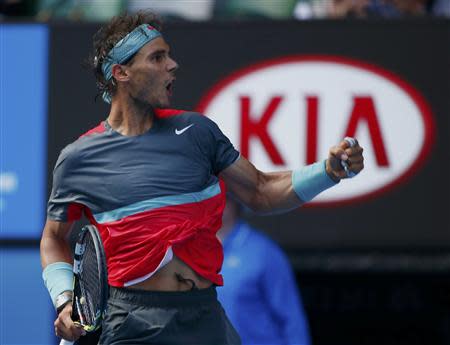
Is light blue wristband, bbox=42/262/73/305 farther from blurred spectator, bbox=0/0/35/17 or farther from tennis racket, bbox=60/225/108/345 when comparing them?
blurred spectator, bbox=0/0/35/17

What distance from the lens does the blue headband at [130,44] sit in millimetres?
4543

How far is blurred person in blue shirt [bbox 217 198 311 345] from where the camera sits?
639cm

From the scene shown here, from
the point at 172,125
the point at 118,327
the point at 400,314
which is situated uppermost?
the point at 172,125

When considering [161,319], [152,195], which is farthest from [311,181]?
[161,319]

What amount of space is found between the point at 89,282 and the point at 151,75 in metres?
0.76

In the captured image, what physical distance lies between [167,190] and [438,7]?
150 inches

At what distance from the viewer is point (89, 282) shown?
436cm

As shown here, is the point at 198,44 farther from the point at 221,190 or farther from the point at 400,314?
the point at 221,190

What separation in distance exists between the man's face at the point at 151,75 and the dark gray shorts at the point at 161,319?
674 mm

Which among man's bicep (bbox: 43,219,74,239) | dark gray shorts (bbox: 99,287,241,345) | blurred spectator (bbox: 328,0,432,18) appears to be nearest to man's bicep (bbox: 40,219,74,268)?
man's bicep (bbox: 43,219,74,239)

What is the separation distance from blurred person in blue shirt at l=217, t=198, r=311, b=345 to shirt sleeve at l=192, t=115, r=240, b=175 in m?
1.88

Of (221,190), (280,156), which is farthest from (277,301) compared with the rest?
(221,190)

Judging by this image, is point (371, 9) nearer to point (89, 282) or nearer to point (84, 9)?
point (84, 9)

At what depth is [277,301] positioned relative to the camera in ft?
21.2
